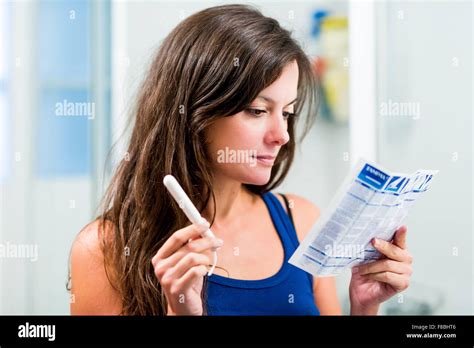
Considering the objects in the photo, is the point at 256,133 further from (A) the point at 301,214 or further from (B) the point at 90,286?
(B) the point at 90,286

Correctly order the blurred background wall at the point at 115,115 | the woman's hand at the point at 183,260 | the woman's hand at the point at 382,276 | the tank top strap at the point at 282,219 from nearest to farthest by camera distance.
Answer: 1. the woman's hand at the point at 183,260
2. the woman's hand at the point at 382,276
3. the tank top strap at the point at 282,219
4. the blurred background wall at the point at 115,115

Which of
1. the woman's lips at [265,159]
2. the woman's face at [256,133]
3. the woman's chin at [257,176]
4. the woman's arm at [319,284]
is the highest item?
the woman's face at [256,133]

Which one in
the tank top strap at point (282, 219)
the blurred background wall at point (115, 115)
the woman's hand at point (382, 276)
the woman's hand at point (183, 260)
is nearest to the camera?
the woman's hand at point (183, 260)

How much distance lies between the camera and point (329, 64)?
126 cm

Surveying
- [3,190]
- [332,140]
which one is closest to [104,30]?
[3,190]

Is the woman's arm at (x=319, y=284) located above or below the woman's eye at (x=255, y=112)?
below

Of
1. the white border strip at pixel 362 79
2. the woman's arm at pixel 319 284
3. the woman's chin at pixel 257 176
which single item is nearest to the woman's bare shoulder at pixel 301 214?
the woman's arm at pixel 319 284

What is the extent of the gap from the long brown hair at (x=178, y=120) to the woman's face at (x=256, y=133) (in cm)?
1

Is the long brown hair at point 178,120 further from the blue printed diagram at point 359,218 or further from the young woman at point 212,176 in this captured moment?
the blue printed diagram at point 359,218

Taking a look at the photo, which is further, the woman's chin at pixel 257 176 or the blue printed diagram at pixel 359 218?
the woman's chin at pixel 257 176

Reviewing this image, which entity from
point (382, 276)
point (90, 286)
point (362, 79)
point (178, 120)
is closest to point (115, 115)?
point (178, 120)

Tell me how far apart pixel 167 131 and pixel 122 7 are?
0.39 m

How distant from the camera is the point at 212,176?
0.94 meters

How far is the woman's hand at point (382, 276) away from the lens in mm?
828
